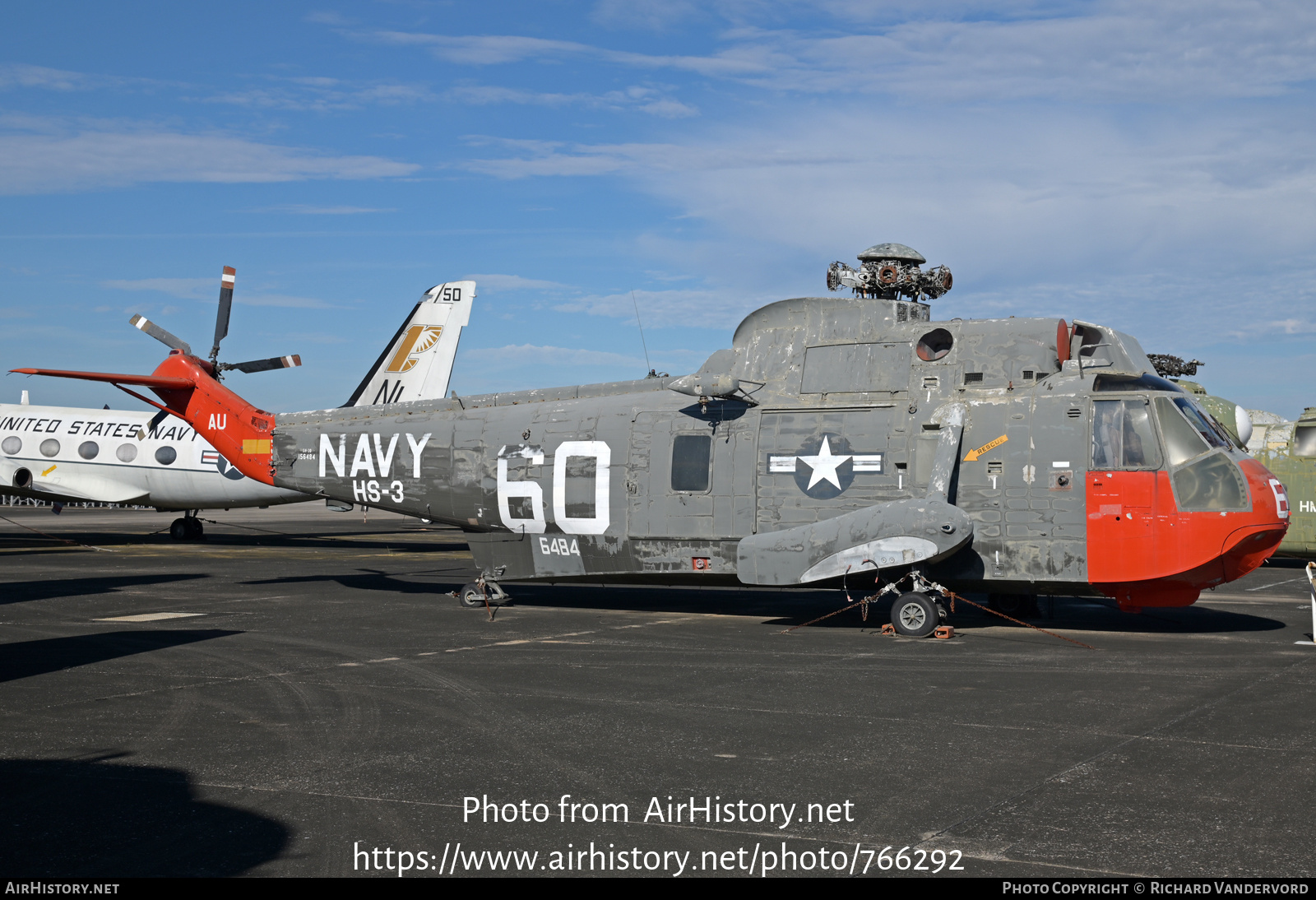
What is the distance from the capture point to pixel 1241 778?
8.23 meters

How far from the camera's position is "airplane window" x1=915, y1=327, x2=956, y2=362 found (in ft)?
56.1

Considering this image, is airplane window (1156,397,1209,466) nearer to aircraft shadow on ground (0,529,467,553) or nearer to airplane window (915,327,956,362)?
→ airplane window (915,327,956,362)

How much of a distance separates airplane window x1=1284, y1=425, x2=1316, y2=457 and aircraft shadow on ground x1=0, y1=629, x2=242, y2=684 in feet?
88.0

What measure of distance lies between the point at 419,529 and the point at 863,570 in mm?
36704

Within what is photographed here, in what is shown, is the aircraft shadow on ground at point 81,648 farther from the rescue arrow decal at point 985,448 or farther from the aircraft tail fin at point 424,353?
the aircraft tail fin at point 424,353

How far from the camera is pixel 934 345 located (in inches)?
677

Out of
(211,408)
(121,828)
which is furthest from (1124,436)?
(211,408)

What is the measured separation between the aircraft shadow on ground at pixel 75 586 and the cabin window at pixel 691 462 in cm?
1273

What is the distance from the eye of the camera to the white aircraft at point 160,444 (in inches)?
1373

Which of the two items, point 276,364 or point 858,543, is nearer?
point 858,543

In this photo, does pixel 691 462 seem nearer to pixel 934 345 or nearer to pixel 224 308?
pixel 934 345

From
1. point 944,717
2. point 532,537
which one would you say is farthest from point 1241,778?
point 532,537

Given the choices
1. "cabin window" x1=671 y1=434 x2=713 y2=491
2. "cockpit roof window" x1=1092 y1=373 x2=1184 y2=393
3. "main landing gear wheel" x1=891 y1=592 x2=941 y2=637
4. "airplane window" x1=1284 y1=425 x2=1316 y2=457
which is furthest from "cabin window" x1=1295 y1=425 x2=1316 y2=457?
"cabin window" x1=671 y1=434 x2=713 y2=491

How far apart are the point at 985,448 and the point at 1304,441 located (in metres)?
17.5
